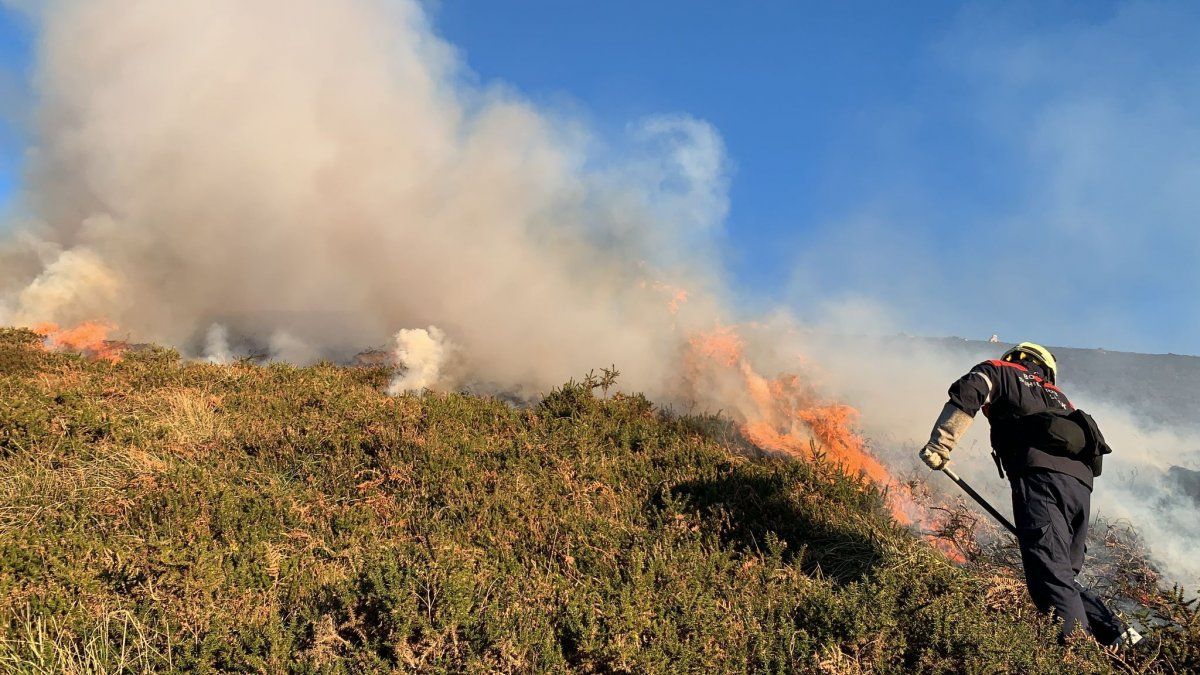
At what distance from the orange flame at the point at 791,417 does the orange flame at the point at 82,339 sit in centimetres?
1469

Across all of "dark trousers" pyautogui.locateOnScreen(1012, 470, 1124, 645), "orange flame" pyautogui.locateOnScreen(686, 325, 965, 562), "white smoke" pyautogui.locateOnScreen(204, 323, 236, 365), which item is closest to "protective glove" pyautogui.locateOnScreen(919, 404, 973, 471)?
"dark trousers" pyautogui.locateOnScreen(1012, 470, 1124, 645)

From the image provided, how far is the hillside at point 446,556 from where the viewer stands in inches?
114

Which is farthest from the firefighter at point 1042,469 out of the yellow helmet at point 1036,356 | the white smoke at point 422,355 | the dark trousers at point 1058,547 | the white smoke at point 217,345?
the white smoke at point 217,345

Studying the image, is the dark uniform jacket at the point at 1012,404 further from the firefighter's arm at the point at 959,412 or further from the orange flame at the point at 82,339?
the orange flame at the point at 82,339

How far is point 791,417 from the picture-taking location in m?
12.8

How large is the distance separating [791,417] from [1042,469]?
8852mm

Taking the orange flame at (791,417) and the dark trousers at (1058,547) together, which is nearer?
the dark trousers at (1058,547)

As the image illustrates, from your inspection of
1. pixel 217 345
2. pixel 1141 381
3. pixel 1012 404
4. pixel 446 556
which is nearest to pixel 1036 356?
pixel 1012 404

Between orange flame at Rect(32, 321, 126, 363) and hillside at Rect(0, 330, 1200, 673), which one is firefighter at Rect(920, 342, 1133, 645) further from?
orange flame at Rect(32, 321, 126, 363)

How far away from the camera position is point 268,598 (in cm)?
331

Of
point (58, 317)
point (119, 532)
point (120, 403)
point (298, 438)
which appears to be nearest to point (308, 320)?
point (58, 317)

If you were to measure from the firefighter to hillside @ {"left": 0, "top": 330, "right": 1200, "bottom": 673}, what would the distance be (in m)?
0.30

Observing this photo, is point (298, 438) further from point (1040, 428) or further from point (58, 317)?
point (58, 317)

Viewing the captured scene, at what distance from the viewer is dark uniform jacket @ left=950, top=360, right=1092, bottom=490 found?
406cm
